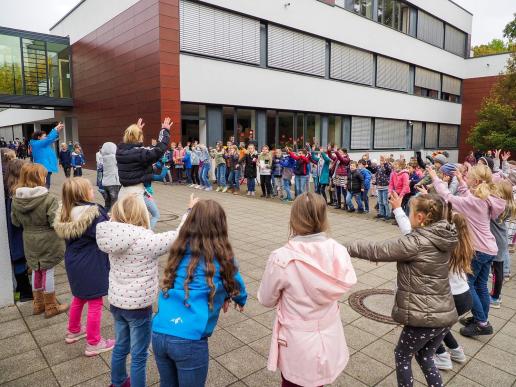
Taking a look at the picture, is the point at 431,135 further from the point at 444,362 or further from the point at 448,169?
the point at 444,362

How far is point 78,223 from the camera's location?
351 cm

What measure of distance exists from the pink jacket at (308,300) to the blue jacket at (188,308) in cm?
37

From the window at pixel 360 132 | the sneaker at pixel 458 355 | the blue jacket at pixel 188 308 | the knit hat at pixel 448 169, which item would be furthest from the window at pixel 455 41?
the blue jacket at pixel 188 308

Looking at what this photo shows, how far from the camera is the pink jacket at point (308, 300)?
2.36 metres

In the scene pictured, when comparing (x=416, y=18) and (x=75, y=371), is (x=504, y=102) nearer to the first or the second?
(x=416, y=18)

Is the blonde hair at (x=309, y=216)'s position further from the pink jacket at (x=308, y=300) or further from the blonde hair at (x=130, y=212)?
the blonde hair at (x=130, y=212)

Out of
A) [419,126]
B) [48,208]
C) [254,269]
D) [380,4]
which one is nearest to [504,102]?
[419,126]

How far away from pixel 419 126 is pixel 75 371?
32398 mm

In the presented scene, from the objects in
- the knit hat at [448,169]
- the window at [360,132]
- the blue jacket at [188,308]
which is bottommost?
the blue jacket at [188,308]

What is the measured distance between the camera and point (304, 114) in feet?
74.5

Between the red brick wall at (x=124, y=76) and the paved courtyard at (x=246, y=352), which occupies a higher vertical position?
the red brick wall at (x=124, y=76)

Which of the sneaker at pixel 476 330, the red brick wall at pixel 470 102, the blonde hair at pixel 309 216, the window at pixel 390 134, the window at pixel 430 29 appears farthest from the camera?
the red brick wall at pixel 470 102

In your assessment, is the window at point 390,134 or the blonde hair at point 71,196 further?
the window at point 390,134

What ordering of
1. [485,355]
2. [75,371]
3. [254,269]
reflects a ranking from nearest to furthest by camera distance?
[75,371] → [485,355] → [254,269]
